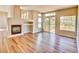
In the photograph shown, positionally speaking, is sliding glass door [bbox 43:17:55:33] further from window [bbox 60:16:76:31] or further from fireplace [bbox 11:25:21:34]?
fireplace [bbox 11:25:21:34]

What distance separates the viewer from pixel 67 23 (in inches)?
257

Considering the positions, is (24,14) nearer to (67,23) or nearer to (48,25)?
(48,25)

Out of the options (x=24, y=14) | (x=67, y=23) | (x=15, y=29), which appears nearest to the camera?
(x=67, y=23)

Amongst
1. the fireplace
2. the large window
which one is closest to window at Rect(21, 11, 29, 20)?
the fireplace

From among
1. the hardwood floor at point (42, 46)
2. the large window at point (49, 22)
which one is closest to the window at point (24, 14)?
the large window at point (49, 22)

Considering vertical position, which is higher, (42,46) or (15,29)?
(15,29)

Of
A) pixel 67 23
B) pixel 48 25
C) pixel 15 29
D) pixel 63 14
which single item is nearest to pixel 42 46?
pixel 48 25

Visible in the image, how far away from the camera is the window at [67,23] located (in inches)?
250

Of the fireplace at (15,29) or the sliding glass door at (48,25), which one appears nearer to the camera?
the sliding glass door at (48,25)

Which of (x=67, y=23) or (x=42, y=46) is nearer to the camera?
(x=42, y=46)

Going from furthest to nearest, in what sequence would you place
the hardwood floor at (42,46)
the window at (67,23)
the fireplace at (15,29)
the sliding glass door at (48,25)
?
the fireplace at (15,29) < the sliding glass door at (48,25) < the window at (67,23) < the hardwood floor at (42,46)

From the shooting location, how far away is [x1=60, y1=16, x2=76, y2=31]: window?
6.36 meters

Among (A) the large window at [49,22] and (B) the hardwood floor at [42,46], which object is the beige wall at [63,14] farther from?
(B) the hardwood floor at [42,46]
